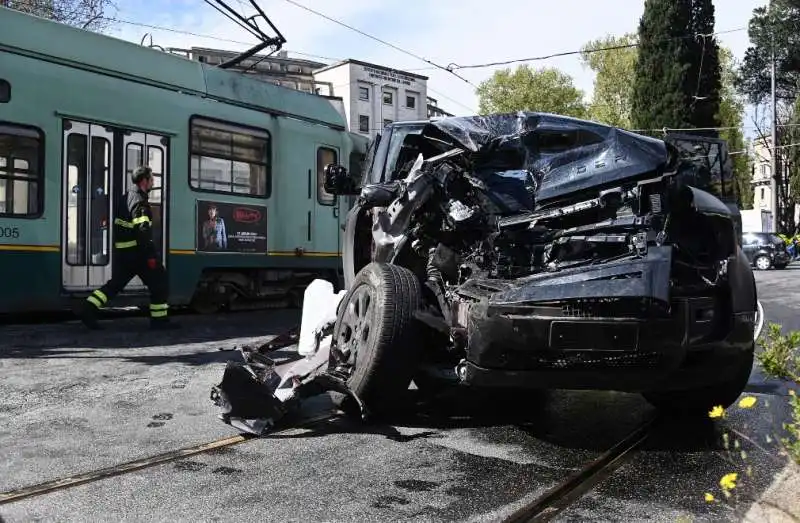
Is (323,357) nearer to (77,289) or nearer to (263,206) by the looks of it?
(77,289)

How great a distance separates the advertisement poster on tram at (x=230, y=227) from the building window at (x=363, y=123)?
4594cm

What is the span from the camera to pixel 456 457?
352 centimetres

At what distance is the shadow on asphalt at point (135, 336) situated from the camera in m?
6.21

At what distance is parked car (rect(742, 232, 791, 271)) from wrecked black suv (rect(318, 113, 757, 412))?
25.8 m

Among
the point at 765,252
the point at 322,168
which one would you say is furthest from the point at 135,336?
the point at 765,252

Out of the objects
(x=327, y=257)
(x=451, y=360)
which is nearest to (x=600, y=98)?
(x=327, y=257)

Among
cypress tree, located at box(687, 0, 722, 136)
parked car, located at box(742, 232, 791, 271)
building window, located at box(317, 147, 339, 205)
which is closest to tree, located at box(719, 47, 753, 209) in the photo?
cypress tree, located at box(687, 0, 722, 136)

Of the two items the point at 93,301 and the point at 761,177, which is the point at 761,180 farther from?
the point at 93,301

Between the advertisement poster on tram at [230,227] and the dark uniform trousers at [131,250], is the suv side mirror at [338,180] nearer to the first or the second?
the dark uniform trousers at [131,250]

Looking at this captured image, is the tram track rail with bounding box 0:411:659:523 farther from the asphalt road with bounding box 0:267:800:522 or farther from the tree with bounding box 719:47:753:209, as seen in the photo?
the tree with bounding box 719:47:753:209

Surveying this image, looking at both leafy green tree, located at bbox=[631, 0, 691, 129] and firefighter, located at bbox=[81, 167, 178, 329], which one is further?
leafy green tree, located at bbox=[631, 0, 691, 129]

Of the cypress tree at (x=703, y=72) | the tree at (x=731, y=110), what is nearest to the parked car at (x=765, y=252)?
the cypress tree at (x=703, y=72)

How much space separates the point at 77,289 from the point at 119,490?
17.1 ft

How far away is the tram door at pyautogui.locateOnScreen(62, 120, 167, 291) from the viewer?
298 inches
